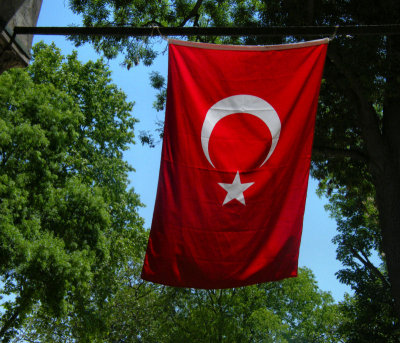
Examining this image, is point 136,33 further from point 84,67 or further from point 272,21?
point 84,67

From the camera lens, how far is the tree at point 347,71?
878 cm

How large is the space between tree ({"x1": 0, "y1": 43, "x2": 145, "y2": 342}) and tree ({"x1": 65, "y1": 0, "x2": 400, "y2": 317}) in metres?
5.72

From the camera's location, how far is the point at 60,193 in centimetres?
1781

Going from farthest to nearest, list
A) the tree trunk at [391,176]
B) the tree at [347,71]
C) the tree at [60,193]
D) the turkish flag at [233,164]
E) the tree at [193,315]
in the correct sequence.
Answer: the tree at [193,315] < the tree at [60,193] < the tree at [347,71] < the tree trunk at [391,176] < the turkish flag at [233,164]

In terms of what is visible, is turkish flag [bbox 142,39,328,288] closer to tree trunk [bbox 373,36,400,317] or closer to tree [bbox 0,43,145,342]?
tree trunk [bbox 373,36,400,317]

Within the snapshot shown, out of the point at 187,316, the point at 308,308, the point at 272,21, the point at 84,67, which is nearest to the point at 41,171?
the point at 84,67

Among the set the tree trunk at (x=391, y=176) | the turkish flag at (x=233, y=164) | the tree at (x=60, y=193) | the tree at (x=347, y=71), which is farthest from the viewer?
the tree at (x=60, y=193)

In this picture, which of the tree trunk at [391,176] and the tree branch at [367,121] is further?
the tree branch at [367,121]

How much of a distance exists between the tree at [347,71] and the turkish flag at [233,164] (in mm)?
4485

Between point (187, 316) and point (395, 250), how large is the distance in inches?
979

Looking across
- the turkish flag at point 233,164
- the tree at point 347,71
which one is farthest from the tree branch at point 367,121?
the turkish flag at point 233,164

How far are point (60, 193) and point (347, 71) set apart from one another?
1255cm

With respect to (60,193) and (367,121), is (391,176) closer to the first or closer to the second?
(367,121)

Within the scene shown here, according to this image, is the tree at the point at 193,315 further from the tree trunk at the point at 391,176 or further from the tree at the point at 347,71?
the tree trunk at the point at 391,176
